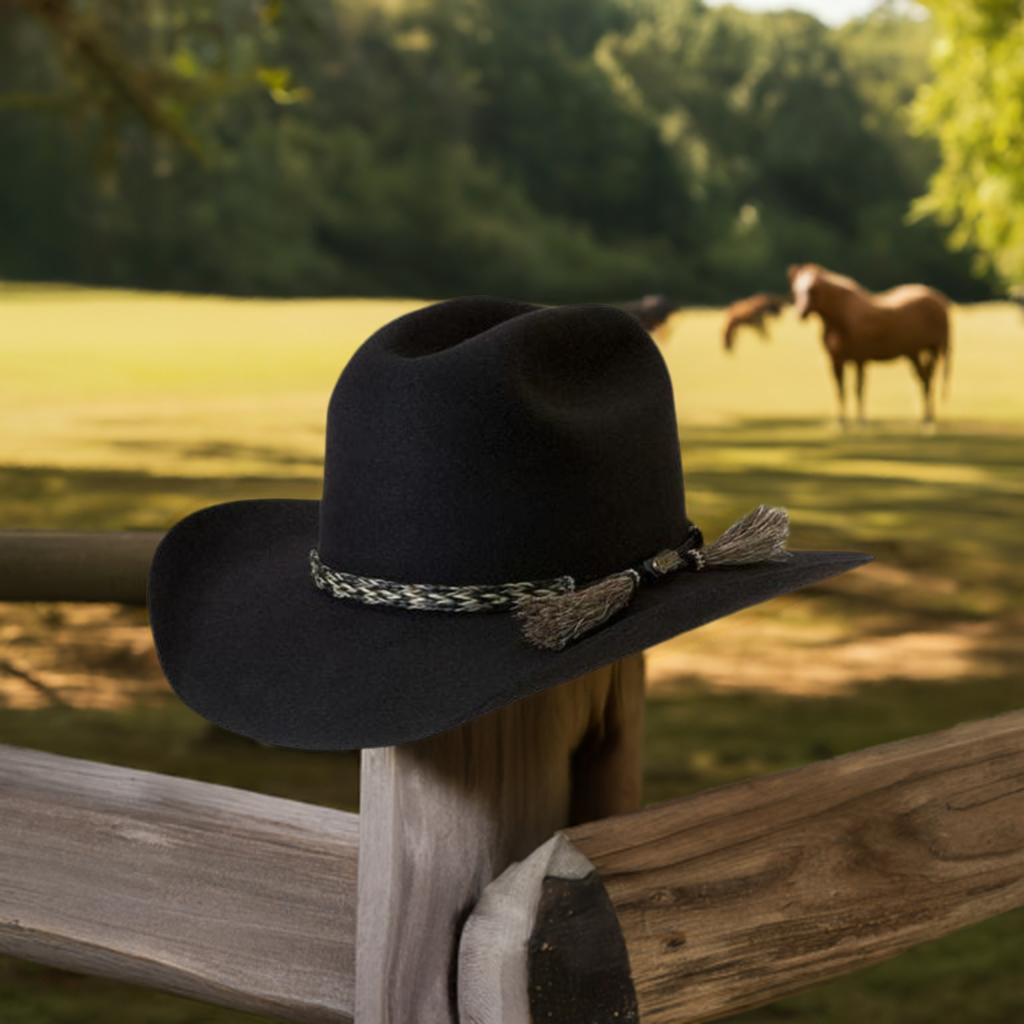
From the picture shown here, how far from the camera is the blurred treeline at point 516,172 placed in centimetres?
2420

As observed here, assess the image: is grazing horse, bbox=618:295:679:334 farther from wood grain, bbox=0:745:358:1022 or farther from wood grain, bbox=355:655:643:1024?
wood grain, bbox=355:655:643:1024

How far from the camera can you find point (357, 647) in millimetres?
1051

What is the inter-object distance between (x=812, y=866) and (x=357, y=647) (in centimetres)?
47

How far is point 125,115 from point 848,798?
5.47m

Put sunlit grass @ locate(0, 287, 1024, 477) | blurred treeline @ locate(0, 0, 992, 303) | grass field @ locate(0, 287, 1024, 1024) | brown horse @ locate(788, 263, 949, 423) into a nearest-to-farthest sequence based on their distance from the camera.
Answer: grass field @ locate(0, 287, 1024, 1024) < brown horse @ locate(788, 263, 949, 423) < sunlit grass @ locate(0, 287, 1024, 477) < blurred treeline @ locate(0, 0, 992, 303)

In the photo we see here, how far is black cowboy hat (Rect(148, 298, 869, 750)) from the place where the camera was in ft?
3.25

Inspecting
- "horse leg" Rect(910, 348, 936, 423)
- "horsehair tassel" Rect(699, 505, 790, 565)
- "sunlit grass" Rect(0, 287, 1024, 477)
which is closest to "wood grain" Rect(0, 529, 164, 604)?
"horsehair tassel" Rect(699, 505, 790, 565)

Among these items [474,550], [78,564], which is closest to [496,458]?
[474,550]

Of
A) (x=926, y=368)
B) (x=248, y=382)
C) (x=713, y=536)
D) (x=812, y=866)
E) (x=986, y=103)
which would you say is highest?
(x=986, y=103)

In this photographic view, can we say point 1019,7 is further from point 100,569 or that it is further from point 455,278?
point 455,278

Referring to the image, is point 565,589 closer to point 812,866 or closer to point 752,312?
point 812,866

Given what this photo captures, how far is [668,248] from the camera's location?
1058 inches

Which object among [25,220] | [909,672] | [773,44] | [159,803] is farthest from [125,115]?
[773,44]

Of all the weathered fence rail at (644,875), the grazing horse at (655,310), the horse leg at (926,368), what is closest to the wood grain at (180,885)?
the weathered fence rail at (644,875)
